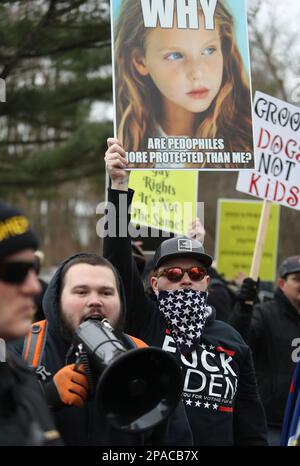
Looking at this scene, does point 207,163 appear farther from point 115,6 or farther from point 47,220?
point 47,220

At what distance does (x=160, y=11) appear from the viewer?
13.6 ft

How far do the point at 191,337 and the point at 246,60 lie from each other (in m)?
1.66

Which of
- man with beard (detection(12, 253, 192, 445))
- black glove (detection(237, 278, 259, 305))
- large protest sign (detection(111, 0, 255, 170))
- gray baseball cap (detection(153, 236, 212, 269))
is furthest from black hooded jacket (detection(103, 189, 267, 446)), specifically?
black glove (detection(237, 278, 259, 305))

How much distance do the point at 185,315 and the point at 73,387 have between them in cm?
121

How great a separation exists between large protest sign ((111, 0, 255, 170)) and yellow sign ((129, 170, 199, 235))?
76 cm

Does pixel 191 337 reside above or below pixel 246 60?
below

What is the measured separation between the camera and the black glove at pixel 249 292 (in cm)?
476

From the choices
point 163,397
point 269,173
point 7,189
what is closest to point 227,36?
point 269,173

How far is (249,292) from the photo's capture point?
4.79 metres

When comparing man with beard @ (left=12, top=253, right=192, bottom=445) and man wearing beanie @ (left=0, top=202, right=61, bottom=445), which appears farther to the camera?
man with beard @ (left=12, top=253, right=192, bottom=445)

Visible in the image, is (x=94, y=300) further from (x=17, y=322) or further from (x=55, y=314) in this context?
(x=17, y=322)

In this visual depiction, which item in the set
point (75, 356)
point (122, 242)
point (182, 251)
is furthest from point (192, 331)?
point (75, 356)

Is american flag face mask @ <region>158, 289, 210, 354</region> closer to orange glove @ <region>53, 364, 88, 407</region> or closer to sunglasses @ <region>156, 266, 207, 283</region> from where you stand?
sunglasses @ <region>156, 266, 207, 283</region>

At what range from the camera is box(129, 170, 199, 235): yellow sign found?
509 cm
